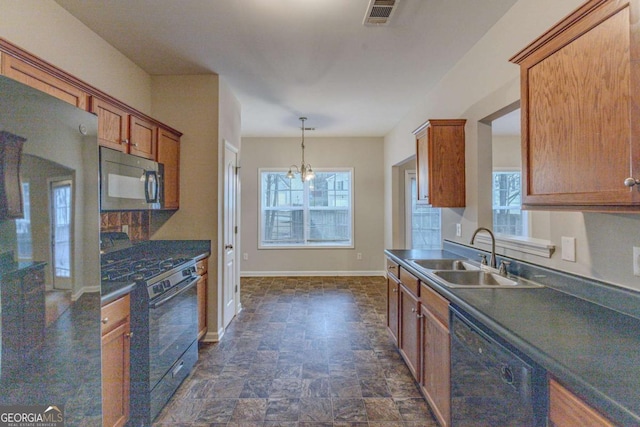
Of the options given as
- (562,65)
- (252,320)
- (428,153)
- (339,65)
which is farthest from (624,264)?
(252,320)

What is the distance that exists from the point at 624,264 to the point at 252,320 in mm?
3322

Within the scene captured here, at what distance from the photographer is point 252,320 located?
3.67 meters

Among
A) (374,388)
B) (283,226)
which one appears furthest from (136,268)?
(283,226)

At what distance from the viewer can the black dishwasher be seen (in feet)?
3.24

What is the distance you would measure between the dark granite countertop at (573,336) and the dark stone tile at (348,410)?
1035mm

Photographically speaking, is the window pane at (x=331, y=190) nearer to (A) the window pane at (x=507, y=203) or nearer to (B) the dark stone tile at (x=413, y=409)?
(A) the window pane at (x=507, y=203)

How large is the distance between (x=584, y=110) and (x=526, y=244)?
1.02m

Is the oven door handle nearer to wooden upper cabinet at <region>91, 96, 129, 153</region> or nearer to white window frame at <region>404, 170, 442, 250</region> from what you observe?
wooden upper cabinet at <region>91, 96, 129, 153</region>

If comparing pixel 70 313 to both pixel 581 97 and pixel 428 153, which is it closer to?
pixel 581 97

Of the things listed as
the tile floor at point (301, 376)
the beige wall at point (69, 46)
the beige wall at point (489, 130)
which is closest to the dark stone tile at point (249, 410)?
the tile floor at point (301, 376)

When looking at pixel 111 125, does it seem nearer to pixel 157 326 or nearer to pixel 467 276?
pixel 157 326

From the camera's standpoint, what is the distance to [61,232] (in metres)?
1.06

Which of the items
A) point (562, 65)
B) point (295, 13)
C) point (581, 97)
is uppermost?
point (295, 13)

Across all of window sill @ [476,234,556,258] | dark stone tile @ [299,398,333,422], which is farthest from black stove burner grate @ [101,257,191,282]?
window sill @ [476,234,556,258]
